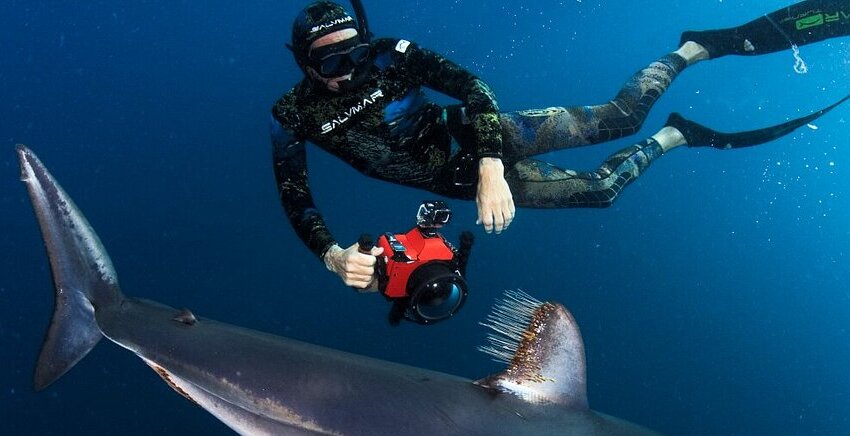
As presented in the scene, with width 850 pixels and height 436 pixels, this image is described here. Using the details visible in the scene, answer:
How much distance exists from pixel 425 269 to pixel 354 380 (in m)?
0.94

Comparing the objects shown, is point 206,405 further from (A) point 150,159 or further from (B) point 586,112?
(A) point 150,159

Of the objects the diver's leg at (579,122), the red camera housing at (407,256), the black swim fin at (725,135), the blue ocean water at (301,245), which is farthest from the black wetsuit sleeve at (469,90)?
Answer: the blue ocean water at (301,245)

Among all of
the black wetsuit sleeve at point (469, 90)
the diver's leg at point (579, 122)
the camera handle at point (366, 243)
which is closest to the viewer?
the camera handle at point (366, 243)

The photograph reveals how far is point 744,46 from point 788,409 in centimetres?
1353

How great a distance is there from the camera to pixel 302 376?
2.13m

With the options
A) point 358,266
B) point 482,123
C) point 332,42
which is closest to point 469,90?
point 482,123

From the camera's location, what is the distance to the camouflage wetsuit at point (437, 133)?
4.15 metres

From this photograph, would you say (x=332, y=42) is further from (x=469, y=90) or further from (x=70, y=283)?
(x=70, y=283)

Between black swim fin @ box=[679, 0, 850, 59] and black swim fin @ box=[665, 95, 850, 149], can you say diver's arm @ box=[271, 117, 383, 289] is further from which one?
black swim fin @ box=[679, 0, 850, 59]

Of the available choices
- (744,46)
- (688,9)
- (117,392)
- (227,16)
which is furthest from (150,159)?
(688,9)

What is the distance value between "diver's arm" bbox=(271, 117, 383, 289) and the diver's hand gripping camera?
10 centimetres

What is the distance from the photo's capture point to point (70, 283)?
8.85 ft

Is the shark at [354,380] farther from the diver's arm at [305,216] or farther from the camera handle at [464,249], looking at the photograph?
the diver's arm at [305,216]

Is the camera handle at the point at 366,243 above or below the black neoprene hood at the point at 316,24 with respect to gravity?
below
